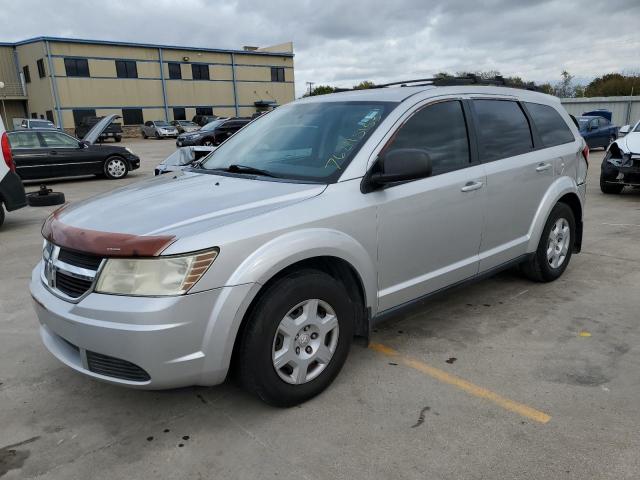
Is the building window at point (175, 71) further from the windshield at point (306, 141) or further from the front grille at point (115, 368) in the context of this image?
the front grille at point (115, 368)

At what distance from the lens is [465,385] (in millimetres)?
3160

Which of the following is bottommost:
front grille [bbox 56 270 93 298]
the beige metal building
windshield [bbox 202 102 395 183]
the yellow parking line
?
the yellow parking line

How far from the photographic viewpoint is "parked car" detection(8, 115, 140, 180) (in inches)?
492

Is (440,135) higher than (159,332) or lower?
higher

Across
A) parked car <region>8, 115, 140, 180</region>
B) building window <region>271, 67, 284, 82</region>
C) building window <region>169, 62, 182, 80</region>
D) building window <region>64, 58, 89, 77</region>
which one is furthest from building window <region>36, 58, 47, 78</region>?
parked car <region>8, 115, 140, 180</region>

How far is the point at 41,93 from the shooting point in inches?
1725

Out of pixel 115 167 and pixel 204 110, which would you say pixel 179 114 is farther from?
pixel 115 167

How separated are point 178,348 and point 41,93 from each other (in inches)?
1930

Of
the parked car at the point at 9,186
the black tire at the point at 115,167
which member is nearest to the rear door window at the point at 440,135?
the parked car at the point at 9,186

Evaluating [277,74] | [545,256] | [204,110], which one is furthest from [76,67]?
[545,256]

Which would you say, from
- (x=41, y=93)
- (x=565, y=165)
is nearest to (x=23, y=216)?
(x=565, y=165)

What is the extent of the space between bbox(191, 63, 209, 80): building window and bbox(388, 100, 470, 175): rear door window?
5002cm

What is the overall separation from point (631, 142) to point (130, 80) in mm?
44383

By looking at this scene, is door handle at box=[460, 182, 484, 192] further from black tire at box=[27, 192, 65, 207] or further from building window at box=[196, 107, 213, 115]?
building window at box=[196, 107, 213, 115]
